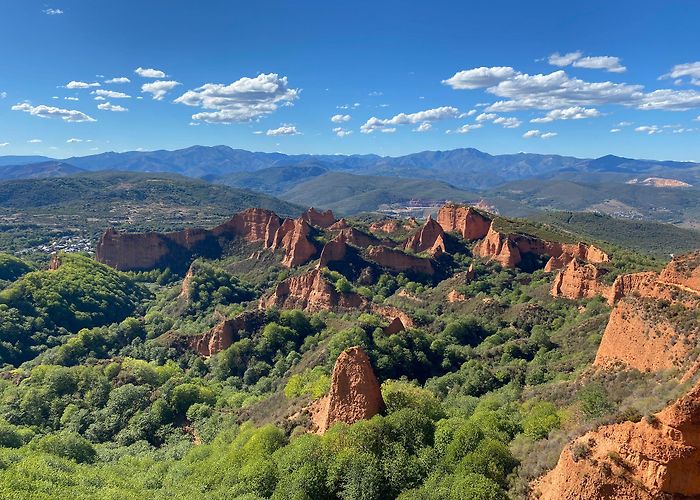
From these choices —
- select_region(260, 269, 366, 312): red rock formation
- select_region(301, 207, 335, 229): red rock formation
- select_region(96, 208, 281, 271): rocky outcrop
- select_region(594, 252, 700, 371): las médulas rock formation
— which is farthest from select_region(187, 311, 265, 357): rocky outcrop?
select_region(301, 207, 335, 229): red rock formation

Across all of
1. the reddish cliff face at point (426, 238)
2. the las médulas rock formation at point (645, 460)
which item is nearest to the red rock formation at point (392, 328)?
the las médulas rock formation at point (645, 460)

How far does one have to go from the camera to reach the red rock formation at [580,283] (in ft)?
229

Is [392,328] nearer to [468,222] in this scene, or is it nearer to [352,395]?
[352,395]

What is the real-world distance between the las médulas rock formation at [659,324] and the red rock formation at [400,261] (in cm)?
6123

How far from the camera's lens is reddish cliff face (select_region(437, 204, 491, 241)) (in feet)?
376

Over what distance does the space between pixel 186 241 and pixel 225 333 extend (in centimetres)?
6547

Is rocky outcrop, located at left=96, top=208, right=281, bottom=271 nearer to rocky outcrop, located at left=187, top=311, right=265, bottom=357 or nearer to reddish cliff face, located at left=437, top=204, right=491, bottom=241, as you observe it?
reddish cliff face, located at left=437, top=204, right=491, bottom=241

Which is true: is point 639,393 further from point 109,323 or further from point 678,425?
point 109,323

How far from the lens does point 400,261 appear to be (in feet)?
345

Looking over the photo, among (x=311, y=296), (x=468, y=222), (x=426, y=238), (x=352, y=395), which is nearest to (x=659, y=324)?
(x=352, y=395)

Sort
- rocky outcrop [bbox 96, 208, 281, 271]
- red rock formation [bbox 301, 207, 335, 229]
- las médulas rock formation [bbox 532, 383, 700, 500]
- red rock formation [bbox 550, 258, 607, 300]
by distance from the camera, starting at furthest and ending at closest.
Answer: red rock formation [bbox 301, 207, 335, 229]
rocky outcrop [bbox 96, 208, 281, 271]
red rock formation [bbox 550, 258, 607, 300]
las médulas rock formation [bbox 532, 383, 700, 500]

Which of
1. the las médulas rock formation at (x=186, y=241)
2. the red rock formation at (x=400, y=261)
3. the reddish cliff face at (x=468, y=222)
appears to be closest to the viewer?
the red rock formation at (x=400, y=261)

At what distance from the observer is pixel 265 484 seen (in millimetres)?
29500

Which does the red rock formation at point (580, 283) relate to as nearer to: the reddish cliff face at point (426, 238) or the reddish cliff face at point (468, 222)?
the reddish cliff face at point (468, 222)
